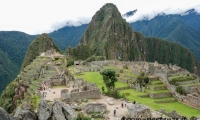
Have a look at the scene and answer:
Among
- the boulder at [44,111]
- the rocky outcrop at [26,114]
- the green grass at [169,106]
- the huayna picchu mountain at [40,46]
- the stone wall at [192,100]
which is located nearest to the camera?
the rocky outcrop at [26,114]

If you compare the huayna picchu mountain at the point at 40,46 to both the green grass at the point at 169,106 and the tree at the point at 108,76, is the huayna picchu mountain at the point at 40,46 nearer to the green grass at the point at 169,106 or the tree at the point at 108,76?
the green grass at the point at 169,106

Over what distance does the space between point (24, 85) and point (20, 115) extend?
3712 centimetres

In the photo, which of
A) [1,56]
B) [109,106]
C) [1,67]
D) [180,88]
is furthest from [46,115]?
[1,56]

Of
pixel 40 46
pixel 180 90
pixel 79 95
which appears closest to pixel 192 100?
pixel 180 90

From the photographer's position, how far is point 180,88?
50.3m

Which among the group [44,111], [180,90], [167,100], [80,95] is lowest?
[167,100]

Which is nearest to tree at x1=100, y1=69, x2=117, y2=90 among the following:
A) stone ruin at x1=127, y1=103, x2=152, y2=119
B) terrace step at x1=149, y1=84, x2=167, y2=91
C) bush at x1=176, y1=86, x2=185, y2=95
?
terrace step at x1=149, y1=84, x2=167, y2=91

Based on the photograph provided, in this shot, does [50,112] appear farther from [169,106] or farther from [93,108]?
[169,106]

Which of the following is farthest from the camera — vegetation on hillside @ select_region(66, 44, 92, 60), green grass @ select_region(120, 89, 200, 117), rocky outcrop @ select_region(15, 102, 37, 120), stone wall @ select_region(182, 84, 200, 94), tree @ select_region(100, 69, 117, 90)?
vegetation on hillside @ select_region(66, 44, 92, 60)

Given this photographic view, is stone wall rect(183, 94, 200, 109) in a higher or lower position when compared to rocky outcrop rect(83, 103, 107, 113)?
lower

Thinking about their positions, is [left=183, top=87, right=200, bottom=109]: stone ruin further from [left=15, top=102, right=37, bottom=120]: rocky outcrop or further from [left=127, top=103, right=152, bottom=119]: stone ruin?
[left=15, top=102, right=37, bottom=120]: rocky outcrop

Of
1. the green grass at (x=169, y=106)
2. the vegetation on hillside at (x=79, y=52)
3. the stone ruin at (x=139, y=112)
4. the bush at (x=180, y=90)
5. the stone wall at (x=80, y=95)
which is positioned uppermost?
the vegetation on hillside at (x=79, y=52)

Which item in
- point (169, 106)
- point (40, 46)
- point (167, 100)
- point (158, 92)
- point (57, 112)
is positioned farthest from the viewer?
point (40, 46)

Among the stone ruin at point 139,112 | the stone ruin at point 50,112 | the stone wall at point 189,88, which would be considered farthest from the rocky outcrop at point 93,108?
the stone wall at point 189,88
